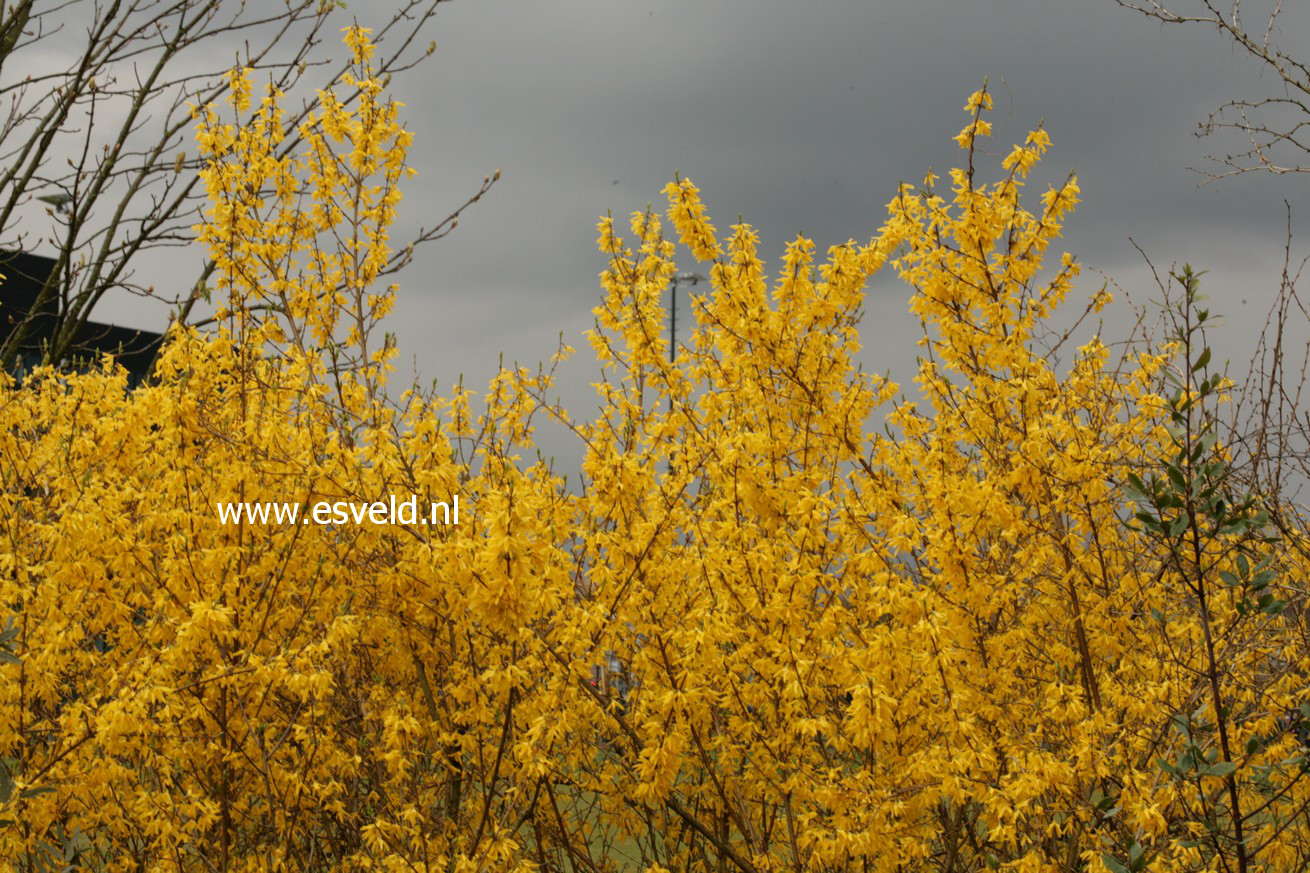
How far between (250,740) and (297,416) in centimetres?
158

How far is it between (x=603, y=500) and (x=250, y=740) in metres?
1.78

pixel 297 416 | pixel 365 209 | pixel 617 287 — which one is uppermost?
pixel 365 209

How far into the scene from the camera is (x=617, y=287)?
578 centimetres

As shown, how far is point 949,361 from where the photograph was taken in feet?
18.3

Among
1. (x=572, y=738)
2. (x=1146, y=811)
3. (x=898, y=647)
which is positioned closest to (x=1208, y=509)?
(x=1146, y=811)

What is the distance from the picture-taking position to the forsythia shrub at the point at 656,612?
430 centimetres

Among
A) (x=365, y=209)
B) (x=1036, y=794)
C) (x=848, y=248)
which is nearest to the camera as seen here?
(x=1036, y=794)

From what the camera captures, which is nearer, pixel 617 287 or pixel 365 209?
pixel 617 287

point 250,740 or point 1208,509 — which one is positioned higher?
point 1208,509

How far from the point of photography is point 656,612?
15.8 feet

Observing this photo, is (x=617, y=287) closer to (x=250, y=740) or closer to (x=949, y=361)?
(x=949, y=361)

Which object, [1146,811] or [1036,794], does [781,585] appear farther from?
[1146,811]

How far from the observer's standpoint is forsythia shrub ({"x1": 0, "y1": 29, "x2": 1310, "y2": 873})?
430cm

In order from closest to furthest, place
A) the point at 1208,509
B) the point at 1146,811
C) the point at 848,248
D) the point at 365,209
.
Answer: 1. the point at 1208,509
2. the point at 1146,811
3. the point at 848,248
4. the point at 365,209
